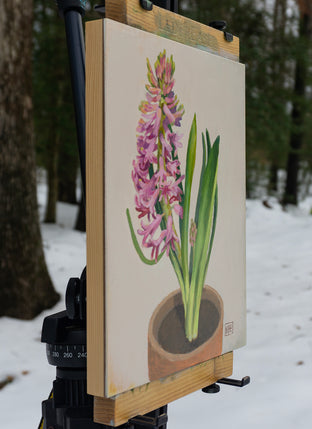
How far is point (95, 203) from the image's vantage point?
1.10 metres

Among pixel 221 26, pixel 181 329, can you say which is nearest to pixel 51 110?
pixel 221 26

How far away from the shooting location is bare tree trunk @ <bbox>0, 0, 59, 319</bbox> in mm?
4090

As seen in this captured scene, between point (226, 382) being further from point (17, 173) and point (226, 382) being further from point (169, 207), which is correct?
point (17, 173)

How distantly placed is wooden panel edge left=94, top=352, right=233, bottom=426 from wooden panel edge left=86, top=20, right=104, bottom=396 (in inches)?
2.5

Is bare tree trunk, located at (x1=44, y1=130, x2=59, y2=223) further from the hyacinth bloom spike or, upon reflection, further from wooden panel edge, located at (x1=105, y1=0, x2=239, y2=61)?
the hyacinth bloom spike

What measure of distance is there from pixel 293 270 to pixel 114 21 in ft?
16.6

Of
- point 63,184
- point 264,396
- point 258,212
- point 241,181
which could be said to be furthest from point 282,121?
point 241,181

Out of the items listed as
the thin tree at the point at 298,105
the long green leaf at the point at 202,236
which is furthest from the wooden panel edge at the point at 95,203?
the thin tree at the point at 298,105

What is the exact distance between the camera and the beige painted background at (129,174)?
1.10m

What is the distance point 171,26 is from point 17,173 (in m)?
3.02

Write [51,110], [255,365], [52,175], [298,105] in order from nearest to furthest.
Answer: [255,365] < [51,110] < [52,175] < [298,105]

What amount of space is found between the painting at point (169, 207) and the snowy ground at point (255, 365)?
1606 millimetres

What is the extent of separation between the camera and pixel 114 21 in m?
1.10

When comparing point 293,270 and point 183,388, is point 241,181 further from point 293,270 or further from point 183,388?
point 293,270
